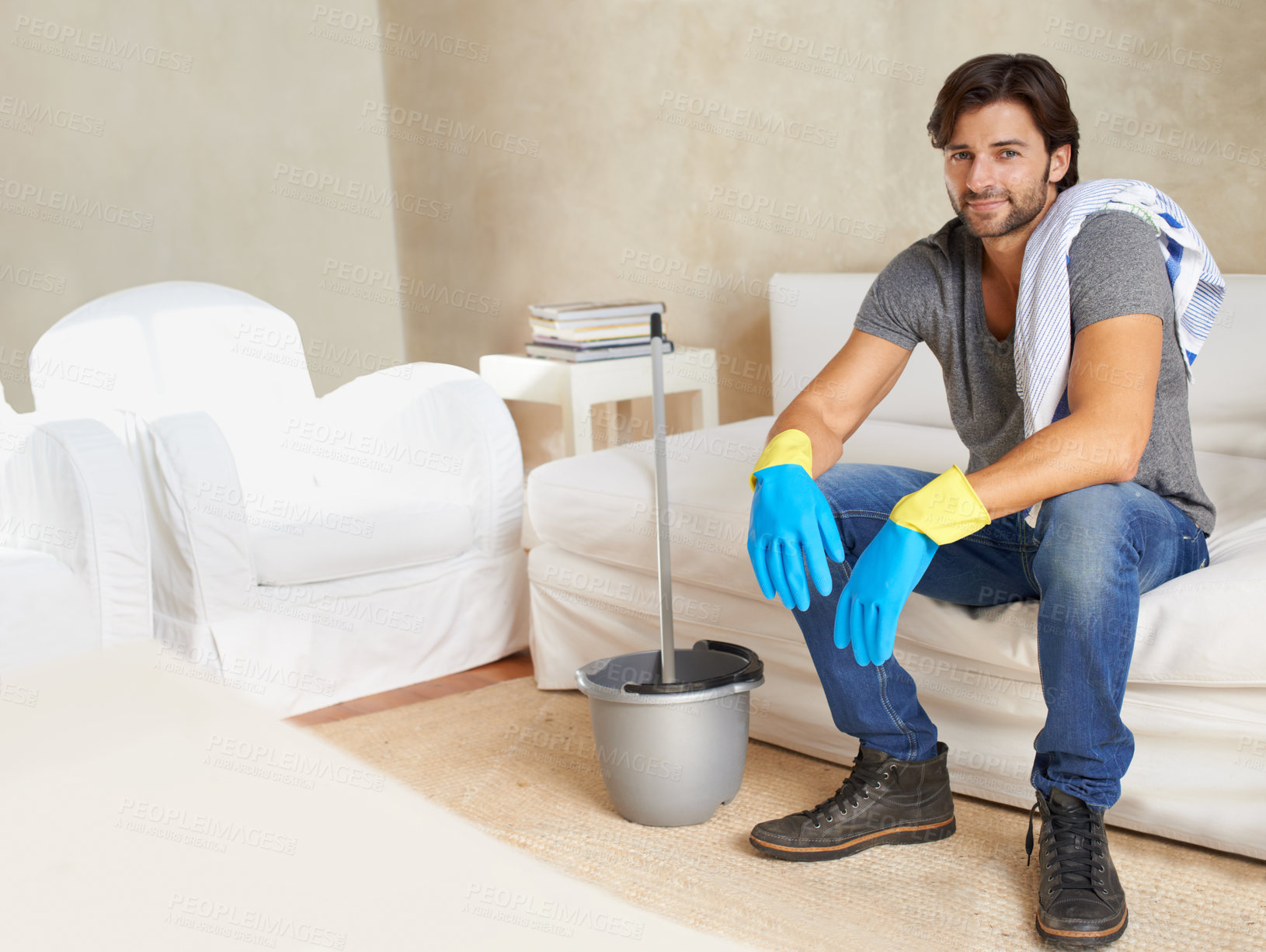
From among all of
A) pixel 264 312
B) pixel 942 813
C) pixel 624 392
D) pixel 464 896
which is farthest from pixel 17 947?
pixel 624 392

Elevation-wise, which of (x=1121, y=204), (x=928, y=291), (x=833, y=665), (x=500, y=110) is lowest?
(x=833, y=665)

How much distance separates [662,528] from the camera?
1.58 m

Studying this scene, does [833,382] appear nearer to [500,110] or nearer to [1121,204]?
[1121,204]

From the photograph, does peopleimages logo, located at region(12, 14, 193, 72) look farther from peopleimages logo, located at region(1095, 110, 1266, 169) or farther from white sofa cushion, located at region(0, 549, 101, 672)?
peopleimages logo, located at region(1095, 110, 1266, 169)

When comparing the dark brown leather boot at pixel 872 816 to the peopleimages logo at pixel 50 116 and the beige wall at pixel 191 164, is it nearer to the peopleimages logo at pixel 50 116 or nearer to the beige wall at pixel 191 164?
the beige wall at pixel 191 164

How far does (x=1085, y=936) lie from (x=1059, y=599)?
351mm

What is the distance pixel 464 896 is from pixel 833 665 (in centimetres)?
104

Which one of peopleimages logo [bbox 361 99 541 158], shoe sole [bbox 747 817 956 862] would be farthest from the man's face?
peopleimages logo [bbox 361 99 541 158]

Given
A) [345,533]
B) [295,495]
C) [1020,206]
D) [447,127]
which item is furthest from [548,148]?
[1020,206]

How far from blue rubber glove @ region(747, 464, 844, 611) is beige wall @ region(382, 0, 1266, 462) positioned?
1.17m

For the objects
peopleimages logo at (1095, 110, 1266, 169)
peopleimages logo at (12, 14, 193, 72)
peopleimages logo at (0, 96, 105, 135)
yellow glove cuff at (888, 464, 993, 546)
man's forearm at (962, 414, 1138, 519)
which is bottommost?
yellow glove cuff at (888, 464, 993, 546)

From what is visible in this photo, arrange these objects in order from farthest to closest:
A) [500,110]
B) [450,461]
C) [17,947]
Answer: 1. [500,110]
2. [450,461]
3. [17,947]

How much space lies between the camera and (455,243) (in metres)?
3.84

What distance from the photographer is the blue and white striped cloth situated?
4.29 ft
